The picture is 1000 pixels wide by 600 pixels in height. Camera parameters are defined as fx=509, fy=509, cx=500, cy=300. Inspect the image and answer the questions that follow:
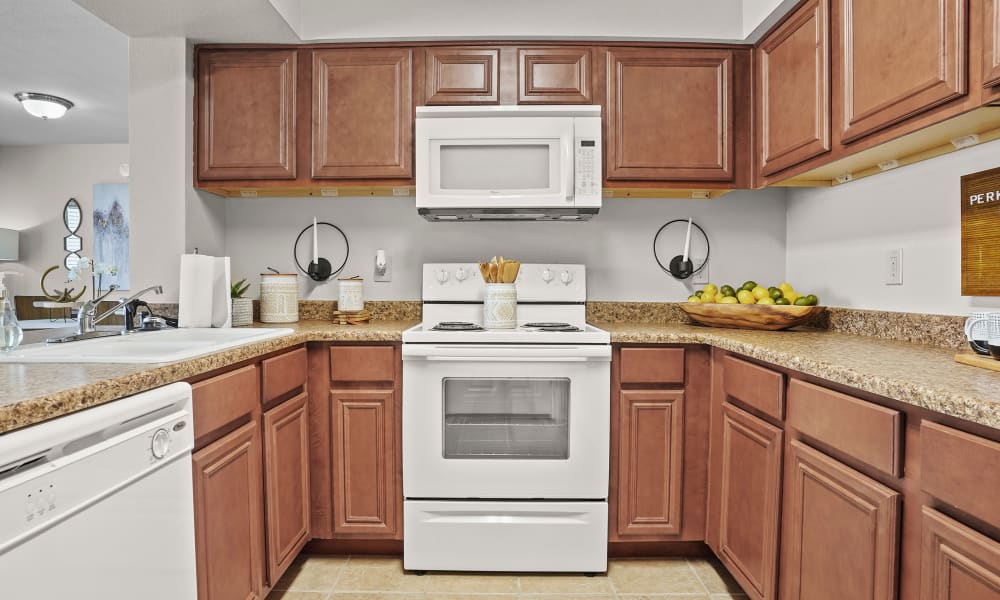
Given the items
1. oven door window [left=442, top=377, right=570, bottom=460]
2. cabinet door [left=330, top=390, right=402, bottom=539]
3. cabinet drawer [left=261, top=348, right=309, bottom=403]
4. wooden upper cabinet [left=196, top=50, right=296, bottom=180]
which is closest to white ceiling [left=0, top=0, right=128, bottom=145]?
wooden upper cabinet [left=196, top=50, right=296, bottom=180]

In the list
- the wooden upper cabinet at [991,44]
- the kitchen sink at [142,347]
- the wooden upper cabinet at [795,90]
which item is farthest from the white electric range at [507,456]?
the wooden upper cabinet at [991,44]

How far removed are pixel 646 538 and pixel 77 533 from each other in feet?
5.73

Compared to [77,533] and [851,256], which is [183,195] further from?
[851,256]

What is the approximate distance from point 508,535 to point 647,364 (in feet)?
2.65

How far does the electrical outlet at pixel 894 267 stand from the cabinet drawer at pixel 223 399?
2130mm

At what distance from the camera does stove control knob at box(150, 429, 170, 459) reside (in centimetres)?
100

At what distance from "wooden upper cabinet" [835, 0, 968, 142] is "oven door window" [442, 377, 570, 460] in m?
1.26

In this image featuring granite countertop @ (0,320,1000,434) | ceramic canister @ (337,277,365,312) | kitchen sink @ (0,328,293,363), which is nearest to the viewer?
granite countertop @ (0,320,1000,434)

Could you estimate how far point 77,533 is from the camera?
2.64ft

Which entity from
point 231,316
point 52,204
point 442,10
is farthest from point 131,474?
point 52,204

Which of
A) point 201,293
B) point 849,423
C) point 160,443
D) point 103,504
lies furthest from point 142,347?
point 849,423

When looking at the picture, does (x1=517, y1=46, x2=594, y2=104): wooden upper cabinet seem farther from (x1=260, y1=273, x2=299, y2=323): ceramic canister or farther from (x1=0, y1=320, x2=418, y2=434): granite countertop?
(x1=0, y1=320, x2=418, y2=434): granite countertop

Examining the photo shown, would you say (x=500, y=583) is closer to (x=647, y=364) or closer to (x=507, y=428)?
(x=507, y=428)

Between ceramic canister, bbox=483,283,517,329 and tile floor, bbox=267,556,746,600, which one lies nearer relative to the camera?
tile floor, bbox=267,556,746,600
